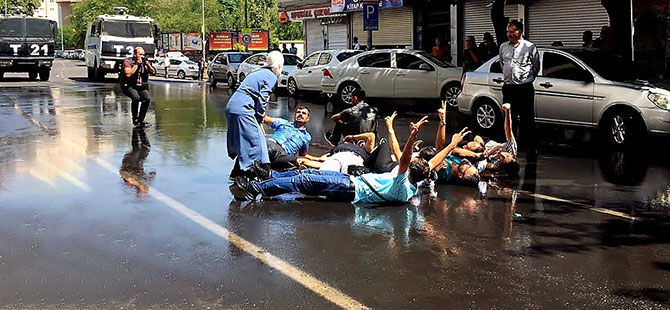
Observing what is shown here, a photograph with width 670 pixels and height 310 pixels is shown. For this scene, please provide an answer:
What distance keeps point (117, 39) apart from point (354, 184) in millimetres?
28944

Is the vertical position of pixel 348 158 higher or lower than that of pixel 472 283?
higher

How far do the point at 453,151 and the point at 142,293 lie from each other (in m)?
4.91

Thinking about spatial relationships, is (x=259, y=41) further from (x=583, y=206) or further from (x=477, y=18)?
(x=583, y=206)

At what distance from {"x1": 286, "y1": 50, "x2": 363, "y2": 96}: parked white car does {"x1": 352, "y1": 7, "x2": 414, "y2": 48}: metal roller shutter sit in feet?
25.9

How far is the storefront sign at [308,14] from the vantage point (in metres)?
35.3

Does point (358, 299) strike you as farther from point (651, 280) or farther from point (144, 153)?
point (144, 153)

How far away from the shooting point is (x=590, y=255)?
233 inches

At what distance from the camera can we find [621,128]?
1162cm

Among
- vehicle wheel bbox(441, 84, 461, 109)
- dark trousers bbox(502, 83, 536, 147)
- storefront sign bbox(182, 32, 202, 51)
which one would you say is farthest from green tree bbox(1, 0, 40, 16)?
dark trousers bbox(502, 83, 536, 147)

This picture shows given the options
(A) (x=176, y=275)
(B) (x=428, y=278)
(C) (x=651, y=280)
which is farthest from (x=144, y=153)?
(C) (x=651, y=280)

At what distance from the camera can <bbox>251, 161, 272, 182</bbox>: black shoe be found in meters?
8.11

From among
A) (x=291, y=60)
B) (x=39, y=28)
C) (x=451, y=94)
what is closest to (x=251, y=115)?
(x=451, y=94)

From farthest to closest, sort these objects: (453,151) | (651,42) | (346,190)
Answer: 1. (651,42)
2. (453,151)
3. (346,190)

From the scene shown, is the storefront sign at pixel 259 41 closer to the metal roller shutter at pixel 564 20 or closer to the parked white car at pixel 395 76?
the metal roller shutter at pixel 564 20
